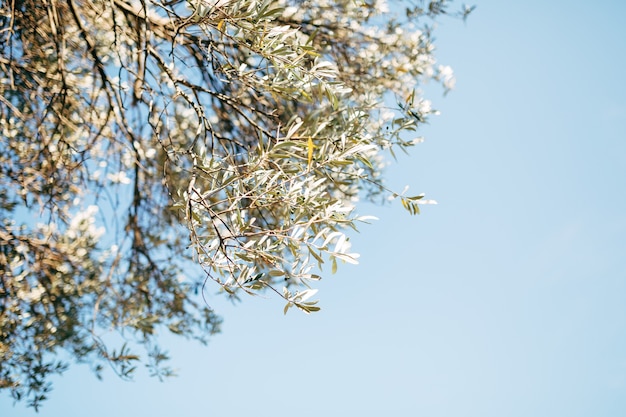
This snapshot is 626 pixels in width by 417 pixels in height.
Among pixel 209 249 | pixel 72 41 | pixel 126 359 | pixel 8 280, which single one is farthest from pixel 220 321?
pixel 209 249

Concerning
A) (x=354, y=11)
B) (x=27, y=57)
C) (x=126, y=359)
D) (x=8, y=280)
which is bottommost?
(x=126, y=359)

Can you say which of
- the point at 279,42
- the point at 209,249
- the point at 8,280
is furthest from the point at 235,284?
the point at 8,280

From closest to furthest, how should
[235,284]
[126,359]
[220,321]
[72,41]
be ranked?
[235,284] < [126,359] < [72,41] < [220,321]

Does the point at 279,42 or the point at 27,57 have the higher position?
Answer: the point at 27,57

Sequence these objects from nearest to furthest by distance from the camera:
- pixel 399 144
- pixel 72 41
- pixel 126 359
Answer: pixel 399 144 → pixel 126 359 → pixel 72 41

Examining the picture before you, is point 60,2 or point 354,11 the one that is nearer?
point 60,2

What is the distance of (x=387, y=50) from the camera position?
5.29 meters

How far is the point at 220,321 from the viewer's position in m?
6.26

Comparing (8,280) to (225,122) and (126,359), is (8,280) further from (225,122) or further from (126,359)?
(225,122)

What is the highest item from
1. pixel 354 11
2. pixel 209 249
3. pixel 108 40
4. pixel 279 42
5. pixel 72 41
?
pixel 108 40

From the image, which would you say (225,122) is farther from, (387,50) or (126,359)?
(126,359)

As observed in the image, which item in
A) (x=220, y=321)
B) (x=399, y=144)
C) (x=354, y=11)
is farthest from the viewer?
(x=220, y=321)

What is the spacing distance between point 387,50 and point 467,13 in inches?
36.5

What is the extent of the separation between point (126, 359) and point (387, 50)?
4238mm
